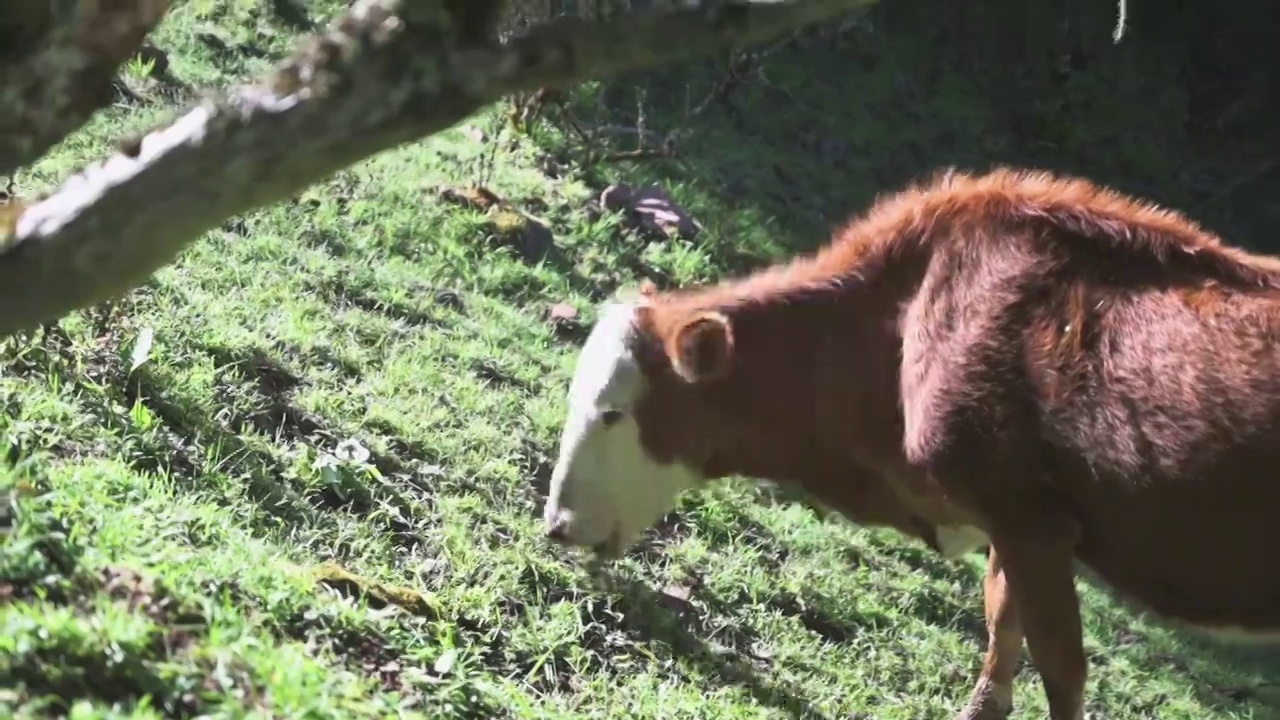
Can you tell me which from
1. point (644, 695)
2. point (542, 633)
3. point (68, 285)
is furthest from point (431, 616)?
point (68, 285)

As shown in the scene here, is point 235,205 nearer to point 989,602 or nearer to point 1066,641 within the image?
point 1066,641

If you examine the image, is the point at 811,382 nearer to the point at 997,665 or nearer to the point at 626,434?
the point at 626,434

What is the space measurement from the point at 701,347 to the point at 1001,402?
0.91 meters

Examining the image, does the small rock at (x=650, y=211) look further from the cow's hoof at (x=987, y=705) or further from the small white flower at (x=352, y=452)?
the cow's hoof at (x=987, y=705)

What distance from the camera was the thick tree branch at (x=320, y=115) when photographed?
2117 mm

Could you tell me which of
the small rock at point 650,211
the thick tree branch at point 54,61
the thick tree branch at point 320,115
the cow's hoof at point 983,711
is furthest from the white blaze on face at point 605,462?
the small rock at point 650,211

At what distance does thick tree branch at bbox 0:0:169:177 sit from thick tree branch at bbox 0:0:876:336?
0.12 m

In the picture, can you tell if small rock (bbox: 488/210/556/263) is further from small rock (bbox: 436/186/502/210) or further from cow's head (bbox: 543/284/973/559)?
cow's head (bbox: 543/284/973/559)

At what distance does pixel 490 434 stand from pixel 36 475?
195 centimetres

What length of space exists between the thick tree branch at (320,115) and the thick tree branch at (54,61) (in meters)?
0.12

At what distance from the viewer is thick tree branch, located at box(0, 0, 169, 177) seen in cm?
216

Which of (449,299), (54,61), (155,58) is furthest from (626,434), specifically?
(155,58)

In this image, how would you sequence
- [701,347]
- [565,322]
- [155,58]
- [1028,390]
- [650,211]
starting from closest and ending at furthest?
[1028,390] < [701,347] < [565,322] < [155,58] < [650,211]

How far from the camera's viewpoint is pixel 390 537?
407 centimetres
